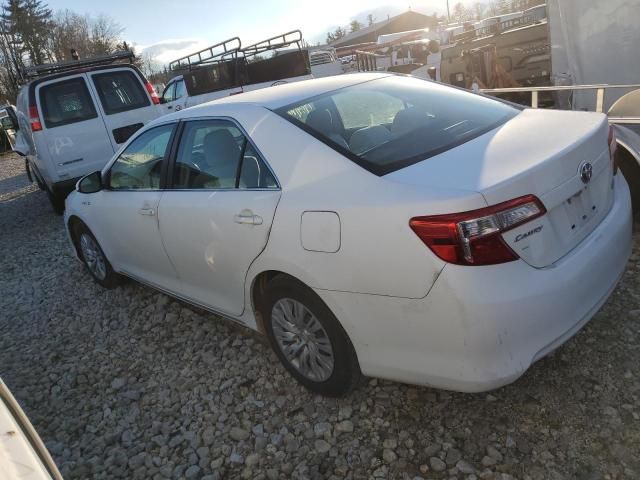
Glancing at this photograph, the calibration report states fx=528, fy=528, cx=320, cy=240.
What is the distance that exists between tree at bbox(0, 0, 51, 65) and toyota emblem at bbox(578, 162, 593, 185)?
44592 mm

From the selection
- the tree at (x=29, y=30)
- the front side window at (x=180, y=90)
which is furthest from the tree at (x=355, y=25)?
the front side window at (x=180, y=90)

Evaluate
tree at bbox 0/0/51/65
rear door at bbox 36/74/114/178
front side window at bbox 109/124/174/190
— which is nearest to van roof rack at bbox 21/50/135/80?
rear door at bbox 36/74/114/178

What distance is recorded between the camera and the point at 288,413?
285cm

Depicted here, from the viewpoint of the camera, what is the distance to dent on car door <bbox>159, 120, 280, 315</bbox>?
275cm

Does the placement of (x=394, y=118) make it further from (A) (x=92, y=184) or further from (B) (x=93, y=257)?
(B) (x=93, y=257)

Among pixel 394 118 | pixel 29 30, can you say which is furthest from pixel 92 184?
pixel 29 30

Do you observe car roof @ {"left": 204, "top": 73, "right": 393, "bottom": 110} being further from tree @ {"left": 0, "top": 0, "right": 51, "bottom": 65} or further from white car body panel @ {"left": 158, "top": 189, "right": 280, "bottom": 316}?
tree @ {"left": 0, "top": 0, "right": 51, "bottom": 65}

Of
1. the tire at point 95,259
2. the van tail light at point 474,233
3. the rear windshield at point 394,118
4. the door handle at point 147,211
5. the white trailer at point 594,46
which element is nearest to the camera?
the van tail light at point 474,233

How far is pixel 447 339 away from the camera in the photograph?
2.09 m

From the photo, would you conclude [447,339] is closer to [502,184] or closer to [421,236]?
[421,236]

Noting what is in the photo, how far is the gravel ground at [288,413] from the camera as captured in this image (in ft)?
7.63

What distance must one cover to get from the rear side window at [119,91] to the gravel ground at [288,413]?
5.01 m

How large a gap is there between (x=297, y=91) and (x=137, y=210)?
1.51 meters

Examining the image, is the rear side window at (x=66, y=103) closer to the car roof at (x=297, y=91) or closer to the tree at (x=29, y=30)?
the car roof at (x=297, y=91)
